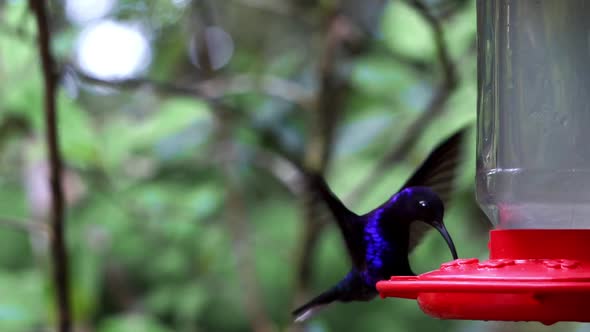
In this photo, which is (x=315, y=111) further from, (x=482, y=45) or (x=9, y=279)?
(x=9, y=279)

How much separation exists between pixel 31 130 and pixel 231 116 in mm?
684

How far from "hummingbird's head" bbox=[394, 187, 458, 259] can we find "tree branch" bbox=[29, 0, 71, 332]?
75cm

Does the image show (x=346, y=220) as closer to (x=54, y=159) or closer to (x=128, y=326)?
(x=54, y=159)

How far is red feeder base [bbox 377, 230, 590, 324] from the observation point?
0.98 meters

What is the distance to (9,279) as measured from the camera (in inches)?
110

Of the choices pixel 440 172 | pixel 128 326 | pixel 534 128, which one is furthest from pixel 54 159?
pixel 128 326

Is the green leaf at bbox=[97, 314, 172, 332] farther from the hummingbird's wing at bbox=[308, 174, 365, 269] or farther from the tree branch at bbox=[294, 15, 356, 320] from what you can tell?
the hummingbird's wing at bbox=[308, 174, 365, 269]

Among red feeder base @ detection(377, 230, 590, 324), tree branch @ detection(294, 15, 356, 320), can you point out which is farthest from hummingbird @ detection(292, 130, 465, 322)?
tree branch @ detection(294, 15, 356, 320)

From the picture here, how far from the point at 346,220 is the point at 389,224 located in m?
0.08

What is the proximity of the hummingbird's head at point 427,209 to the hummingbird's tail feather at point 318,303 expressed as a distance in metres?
0.30

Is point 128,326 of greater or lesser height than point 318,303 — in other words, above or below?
below

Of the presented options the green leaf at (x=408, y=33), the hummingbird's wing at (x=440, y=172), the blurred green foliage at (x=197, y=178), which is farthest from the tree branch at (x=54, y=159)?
the green leaf at (x=408, y=33)

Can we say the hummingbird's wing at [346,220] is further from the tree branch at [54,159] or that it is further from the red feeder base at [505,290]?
the tree branch at [54,159]

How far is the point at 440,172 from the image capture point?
1.47 m
